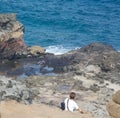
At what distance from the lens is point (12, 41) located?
44.0 metres

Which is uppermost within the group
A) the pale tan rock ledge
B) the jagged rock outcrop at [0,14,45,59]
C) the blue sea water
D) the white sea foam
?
the pale tan rock ledge

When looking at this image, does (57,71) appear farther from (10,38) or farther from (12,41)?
(10,38)

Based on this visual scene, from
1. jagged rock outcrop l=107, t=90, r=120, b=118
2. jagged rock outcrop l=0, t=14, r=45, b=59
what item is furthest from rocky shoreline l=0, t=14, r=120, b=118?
jagged rock outcrop l=107, t=90, r=120, b=118

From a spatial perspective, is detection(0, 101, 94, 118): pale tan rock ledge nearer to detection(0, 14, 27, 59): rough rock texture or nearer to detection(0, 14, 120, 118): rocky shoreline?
detection(0, 14, 120, 118): rocky shoreline

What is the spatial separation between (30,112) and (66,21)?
45.0m

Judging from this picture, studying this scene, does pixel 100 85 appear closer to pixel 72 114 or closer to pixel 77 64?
pixel 77 64

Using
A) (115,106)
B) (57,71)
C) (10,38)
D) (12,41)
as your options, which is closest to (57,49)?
(12,41)

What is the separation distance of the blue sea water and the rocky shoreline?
5429mm

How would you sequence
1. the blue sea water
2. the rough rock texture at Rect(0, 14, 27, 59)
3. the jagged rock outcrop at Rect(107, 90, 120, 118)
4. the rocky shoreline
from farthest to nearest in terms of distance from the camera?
the blue sea water < the rough rock texture at Rect(0, 14, 27, 59) < the rocky shoreline < the jagged rock outcrop at Rect(107, 90, 120, 118)

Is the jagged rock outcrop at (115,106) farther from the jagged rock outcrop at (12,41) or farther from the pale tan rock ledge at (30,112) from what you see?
the jagged rock outcrop at (12,41)

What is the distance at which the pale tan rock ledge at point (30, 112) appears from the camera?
1859 cm

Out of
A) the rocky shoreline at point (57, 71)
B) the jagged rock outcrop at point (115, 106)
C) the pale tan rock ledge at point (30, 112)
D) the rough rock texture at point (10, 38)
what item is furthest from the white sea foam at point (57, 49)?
the jagged rock outcrop at point (115, 106)

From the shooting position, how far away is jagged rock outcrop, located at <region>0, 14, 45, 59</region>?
43606 mm

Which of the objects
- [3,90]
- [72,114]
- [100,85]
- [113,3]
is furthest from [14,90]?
[113,3]
